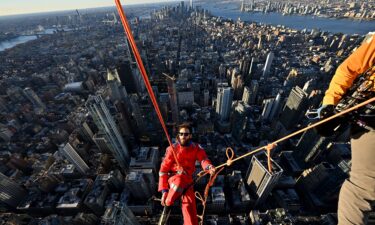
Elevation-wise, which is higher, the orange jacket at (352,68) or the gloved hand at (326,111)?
the orange jacket at (352,68)

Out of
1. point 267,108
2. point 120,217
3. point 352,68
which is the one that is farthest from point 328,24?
point 352,68

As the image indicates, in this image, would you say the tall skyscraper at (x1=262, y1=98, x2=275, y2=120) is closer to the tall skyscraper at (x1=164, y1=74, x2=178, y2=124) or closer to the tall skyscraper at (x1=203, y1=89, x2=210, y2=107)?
the tall skyscraper at (x1=203, y1=89, x2=210, y2=107)

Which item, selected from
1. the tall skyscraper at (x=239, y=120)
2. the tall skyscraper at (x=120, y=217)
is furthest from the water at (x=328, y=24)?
the tall skyscraper at (x=120, y=217)

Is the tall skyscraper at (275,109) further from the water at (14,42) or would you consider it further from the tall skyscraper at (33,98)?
the water at (14,42)

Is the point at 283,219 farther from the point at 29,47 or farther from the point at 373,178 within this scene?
the point at 29,47

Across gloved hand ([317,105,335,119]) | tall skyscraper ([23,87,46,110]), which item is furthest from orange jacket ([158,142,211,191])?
tall skyscraper ([23,87,46,110])

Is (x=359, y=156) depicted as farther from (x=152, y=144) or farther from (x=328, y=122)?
(x=152, y=144)
